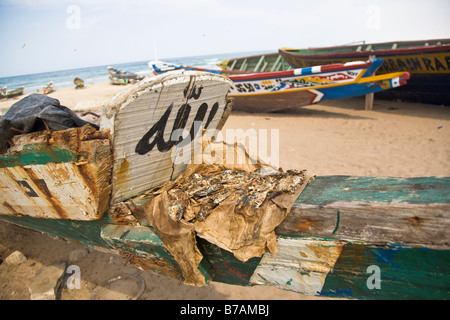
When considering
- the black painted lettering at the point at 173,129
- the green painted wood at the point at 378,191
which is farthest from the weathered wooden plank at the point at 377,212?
the black painted lettering at the point at 173,129

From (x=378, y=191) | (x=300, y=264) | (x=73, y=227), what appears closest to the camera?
(x=378, y=191)

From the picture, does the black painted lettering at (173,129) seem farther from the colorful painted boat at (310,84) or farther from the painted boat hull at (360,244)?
the colorful painted boat at (310,84)

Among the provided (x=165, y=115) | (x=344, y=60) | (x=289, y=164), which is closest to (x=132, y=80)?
(x=344, y=60)

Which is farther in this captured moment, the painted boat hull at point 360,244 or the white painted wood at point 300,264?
the white painted wood at point 300,264

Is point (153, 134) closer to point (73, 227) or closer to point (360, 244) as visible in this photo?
point (73, 227)

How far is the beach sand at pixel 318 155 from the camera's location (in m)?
2.81

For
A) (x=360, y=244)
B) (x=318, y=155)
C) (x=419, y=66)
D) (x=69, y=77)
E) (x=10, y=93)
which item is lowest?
(x=318, y=155)

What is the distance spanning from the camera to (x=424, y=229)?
1.19m

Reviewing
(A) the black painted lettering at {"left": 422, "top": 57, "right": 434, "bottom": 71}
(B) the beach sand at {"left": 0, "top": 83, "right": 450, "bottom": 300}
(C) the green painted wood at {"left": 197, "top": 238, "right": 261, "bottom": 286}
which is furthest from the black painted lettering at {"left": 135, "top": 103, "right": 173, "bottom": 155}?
(A) the black painted lettering at {"left": 422, "top": 57, "right": 434, "bottom": 71}

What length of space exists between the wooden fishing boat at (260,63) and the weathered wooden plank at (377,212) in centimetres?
1307

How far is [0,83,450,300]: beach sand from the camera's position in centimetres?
281

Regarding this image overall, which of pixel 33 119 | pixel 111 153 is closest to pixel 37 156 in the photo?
pixel 33 119

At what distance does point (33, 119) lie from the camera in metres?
1.91

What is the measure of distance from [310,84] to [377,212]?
725 cm
